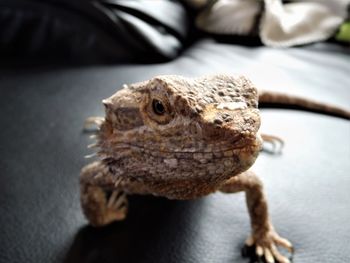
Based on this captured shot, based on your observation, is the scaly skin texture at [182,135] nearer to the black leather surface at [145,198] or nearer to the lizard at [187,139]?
the lizard at [187,139]

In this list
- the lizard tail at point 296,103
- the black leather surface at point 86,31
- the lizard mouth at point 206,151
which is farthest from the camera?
the black leather surface at point 86,31

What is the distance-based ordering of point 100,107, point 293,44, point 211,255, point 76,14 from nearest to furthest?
point 211,255, point 100,107, point 76,14, point 293,44

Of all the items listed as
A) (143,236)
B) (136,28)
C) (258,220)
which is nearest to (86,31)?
(136,28)

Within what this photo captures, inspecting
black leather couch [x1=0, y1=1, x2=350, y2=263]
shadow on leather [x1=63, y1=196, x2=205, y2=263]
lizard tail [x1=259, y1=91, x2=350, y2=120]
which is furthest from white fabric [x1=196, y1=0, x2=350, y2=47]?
shadow on leather [x1=63, y1=196, x2=205, y2=263]

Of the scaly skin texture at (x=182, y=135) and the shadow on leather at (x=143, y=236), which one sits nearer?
the scaly skin texture at (x=182, y=135)

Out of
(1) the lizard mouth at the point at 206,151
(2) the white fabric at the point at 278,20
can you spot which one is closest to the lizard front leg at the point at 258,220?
(1) the lizard mouth at the point at 206,151

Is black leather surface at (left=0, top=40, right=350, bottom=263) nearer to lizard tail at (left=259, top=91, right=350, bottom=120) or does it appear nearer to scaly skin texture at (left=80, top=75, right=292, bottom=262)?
lizard tail at (left=259, top=91, right=350, bottom=120)

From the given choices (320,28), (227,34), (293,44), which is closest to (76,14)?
(227,34)

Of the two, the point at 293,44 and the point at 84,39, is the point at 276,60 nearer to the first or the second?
the point at 293,44
